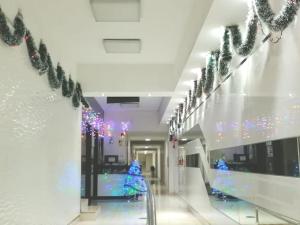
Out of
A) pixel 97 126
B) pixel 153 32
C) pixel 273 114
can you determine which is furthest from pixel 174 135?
pixel 273 114

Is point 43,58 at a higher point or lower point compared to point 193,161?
higher

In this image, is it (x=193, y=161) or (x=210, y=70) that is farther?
(x=193, y=161)

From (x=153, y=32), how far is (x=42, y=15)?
2.30m

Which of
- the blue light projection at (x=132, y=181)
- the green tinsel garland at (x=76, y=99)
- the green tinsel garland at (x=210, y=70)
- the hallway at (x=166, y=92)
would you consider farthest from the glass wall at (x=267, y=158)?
the blue light projection at (x=132, y=181)

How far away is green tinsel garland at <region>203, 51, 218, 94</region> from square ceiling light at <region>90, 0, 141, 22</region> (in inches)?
57.8

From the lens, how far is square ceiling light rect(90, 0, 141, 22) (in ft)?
20.3

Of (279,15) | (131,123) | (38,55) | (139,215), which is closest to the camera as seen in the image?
(279,15)

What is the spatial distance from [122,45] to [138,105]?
863cm

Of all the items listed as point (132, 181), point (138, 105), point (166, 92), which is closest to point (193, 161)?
point (166, 92)

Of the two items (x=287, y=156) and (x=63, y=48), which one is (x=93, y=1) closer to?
(x=63, y=48)

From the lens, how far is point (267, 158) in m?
4.39

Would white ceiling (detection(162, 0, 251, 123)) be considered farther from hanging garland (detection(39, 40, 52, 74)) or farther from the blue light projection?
the blue light projection

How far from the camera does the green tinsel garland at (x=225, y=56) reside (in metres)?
5.82

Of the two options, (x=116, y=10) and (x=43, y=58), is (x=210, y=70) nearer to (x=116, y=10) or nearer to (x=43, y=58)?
Result: (x=116, y=10)
